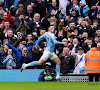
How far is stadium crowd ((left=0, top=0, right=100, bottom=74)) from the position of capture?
51.1 ft

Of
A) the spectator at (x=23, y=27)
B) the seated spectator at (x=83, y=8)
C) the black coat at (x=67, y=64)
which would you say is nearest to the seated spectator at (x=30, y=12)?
the spectator at (x=23, y=27)

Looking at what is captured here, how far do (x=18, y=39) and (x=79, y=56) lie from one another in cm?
320

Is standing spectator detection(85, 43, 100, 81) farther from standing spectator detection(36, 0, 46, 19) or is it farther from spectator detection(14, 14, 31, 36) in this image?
standing spectator detection(36, 0, 46, 19)

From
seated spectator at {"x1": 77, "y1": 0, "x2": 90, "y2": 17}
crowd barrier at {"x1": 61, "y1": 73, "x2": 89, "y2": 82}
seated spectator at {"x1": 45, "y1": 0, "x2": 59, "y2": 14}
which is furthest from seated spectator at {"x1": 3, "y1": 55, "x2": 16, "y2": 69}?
seated spectator at {"x1": 77, "y1": 0, "x2": 90, "y2": 17}

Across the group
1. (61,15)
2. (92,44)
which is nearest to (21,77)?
(92,44)

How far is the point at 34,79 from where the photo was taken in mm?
14148

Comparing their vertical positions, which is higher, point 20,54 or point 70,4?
point 70,4

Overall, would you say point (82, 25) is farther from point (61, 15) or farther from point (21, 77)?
point (21, 77)

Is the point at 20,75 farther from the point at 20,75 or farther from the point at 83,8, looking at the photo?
the point at 83,8

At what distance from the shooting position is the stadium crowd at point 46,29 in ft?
51.1

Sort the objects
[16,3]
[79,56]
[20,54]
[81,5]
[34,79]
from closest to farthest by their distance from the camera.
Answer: [34,79], [79,56], [20,54], [81,5], [16,3]

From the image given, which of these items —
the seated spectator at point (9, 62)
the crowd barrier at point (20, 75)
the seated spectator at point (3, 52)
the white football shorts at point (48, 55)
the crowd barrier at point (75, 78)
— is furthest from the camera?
the seated spectator at point (3, 52)

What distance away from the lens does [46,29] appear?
18.6 metres

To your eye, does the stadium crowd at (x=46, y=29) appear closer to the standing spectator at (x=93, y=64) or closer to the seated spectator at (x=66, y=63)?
the seated spectator at (x=66, y=63)
